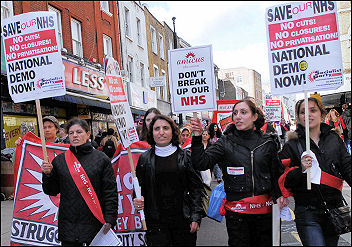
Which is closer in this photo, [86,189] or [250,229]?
[250,229]

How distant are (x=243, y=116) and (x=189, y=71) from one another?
2.94ft

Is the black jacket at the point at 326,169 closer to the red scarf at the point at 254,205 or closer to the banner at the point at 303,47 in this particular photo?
the red scarf at the point at 254,205

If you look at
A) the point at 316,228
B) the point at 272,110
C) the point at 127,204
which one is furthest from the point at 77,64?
the point at 316,228

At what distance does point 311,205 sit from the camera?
3.09 m

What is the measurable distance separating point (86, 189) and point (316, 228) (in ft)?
6.92

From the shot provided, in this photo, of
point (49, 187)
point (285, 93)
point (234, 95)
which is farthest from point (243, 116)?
point (234, 95)

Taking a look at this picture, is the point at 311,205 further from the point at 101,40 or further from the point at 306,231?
the point at 101,40

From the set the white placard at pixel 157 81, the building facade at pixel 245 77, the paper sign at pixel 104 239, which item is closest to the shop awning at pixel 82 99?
the white placard at pixel 157 81

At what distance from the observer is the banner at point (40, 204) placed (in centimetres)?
435

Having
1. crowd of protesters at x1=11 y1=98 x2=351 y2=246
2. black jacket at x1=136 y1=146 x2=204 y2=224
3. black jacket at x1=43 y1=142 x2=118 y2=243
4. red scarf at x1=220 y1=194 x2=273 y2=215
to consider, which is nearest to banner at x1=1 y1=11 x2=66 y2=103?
crowd of protesters at x1=11 y1=98 x2=351 y2=246

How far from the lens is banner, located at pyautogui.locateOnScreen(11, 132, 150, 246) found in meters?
4.35

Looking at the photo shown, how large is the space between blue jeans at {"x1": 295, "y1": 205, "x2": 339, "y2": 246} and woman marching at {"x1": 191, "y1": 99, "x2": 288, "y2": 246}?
21 centimetres

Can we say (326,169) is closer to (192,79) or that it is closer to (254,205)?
(254,205)

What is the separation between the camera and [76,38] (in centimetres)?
1617
